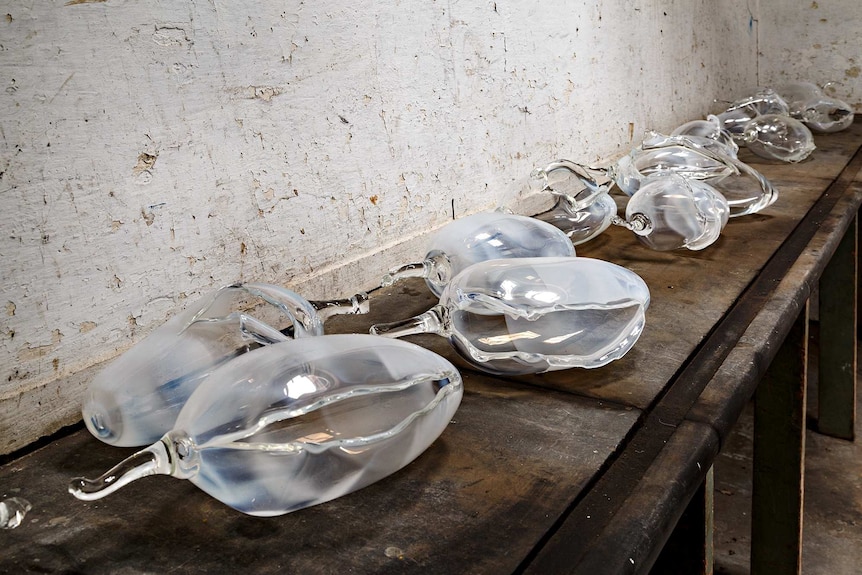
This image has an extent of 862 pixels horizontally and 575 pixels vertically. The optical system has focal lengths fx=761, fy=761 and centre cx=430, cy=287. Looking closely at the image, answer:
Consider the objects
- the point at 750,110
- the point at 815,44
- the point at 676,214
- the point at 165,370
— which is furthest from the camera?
the point at 815,44

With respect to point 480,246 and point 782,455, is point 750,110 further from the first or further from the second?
point 480,246

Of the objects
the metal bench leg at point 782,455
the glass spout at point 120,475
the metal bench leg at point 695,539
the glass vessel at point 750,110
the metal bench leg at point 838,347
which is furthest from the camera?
the glass vessel at point 750,110

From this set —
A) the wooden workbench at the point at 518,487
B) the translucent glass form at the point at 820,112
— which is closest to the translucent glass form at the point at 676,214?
the wooden workbench at the point at 518,487

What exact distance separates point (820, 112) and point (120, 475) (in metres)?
2.50

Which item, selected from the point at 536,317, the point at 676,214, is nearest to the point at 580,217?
the point at 676,214

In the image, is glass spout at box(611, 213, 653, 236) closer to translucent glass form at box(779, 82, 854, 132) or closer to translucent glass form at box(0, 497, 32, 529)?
translucent glass form at box(0, 497, 32, 529)

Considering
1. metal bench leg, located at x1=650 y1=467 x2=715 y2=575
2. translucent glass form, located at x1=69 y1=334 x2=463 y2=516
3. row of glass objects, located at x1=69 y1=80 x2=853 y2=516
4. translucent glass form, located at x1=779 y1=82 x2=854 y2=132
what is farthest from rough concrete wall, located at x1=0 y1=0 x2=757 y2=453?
translucent glass form, located at x1=779 y1=82 x2=854 y2=132

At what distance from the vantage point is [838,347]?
2043 millimetres

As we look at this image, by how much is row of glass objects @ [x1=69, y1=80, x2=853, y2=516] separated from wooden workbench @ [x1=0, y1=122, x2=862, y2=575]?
0.04 meters

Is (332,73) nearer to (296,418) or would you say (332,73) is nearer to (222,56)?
(222,56)

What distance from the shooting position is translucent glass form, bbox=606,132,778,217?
150 cm

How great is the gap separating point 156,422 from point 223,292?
0.17 meters

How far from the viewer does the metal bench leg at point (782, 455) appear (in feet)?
4.57

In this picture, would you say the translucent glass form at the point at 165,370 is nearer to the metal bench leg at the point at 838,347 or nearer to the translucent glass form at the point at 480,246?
the translucent glass form at the point at 480,246
